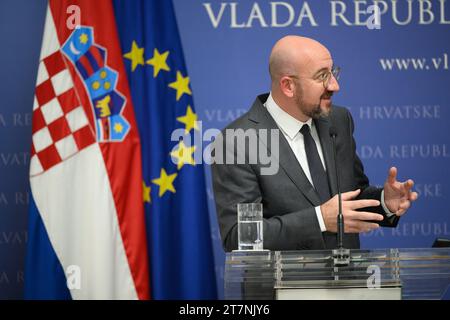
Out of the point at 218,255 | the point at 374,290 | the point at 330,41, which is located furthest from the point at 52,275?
the point at 374,290

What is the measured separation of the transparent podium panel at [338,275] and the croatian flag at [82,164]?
2579 mm

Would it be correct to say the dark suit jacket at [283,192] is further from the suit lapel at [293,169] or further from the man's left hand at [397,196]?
the man's left hand at [397,196]

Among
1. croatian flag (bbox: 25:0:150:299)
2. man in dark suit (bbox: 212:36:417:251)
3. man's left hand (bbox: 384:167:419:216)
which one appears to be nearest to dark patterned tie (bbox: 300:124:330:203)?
man in dark suit (bbox: 212:36:417:251)

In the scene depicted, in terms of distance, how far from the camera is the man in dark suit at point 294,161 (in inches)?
154

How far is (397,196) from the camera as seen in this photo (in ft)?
12.7

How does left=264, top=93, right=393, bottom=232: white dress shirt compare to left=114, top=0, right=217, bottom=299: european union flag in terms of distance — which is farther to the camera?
left=114, top=0, right=217, bottom=299: european union flag

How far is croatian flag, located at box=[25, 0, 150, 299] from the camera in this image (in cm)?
560

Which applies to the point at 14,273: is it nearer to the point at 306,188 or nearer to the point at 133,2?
the point at 133,2

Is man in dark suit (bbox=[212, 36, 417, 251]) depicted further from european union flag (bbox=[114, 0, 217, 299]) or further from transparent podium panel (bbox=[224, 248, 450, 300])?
european union flag (bbox=[114, 0, 217, 299])

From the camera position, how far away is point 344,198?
360 cm

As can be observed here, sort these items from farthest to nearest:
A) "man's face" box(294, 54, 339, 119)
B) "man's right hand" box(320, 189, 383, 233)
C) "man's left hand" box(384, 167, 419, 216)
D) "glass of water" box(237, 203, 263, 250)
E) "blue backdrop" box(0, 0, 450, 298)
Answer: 1. "blue backdrop" box(0, 0, 450, 298)
2. "man's face" box(294, 54, 339, 119)
3. "man's left hand" box(384, 167, 419, 216)
4. "glass of water" box(237, 203, 263, 250)
5. "man's right hand" box(320, 189, 383, 233)

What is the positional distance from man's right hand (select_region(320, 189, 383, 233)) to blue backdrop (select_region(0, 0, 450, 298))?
2.43 metres

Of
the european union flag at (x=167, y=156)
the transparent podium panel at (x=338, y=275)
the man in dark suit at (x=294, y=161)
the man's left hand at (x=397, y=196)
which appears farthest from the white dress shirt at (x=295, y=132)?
the european union flag at (x=167, y=156)

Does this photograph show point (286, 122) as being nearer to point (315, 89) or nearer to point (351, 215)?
point (315, 89)
